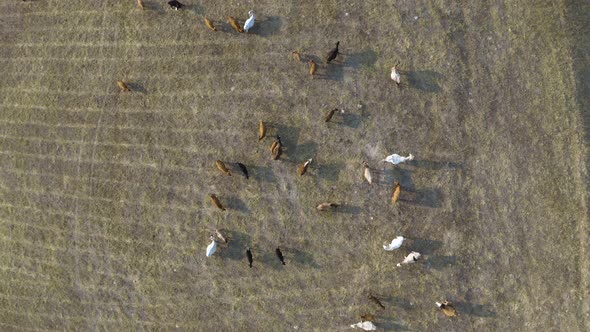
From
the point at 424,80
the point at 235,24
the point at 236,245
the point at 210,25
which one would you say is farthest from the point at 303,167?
the point at 210,25

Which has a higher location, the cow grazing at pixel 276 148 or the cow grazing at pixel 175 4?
the cow grazing at pixel 175 4

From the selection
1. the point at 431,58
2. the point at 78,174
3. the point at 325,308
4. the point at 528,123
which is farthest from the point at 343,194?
the point at 78,174

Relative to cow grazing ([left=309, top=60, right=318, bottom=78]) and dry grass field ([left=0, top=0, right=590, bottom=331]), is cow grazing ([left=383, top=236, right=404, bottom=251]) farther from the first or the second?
cow grazing ([left=309, top=60, right=318, bottom=78])

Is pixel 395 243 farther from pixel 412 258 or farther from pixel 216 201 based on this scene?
pixel 216 201

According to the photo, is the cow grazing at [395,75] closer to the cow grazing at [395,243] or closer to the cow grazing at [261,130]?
the cow grazing at [261,130]

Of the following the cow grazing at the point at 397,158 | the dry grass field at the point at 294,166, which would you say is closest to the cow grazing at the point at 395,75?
the dry grass field at the point at 294,166

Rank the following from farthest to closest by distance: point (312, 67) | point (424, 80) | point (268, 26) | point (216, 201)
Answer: point (268, 26), point (216, 201), point (312, 67), point (424, 80)

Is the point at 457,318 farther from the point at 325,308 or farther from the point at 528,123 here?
the point at 528,123
